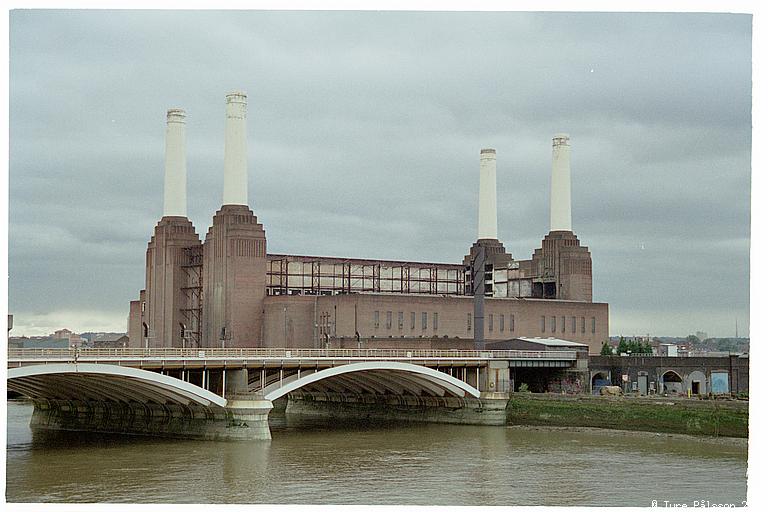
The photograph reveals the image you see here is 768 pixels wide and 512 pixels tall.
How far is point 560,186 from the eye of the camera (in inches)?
3410

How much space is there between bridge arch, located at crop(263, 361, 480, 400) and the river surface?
2.63 meters

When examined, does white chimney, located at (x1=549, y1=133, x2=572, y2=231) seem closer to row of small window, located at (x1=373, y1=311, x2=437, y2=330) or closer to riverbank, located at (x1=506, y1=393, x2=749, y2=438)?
row of small window, located at (x1=373, y1=311, x2=437, y2=330)

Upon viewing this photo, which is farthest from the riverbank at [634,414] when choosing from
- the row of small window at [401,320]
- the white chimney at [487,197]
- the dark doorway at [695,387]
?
the white chimney at [487,197]

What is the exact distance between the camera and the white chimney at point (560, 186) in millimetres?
86000

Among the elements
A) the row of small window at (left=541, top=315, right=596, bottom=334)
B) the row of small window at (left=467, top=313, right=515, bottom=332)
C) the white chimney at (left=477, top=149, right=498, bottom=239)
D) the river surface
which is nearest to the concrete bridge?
the river surface

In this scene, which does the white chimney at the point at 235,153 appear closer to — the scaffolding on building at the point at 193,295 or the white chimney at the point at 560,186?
the scaffolding on building at the point at 193,295

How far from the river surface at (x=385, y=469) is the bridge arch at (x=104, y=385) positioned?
1812 millimetres

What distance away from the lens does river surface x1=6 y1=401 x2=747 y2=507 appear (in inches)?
1436

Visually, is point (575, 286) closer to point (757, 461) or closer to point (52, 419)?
point (52, 419)

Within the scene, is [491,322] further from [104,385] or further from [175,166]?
[104,385]

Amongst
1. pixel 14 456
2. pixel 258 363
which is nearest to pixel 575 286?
pixel 258 363

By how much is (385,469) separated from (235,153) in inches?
1418

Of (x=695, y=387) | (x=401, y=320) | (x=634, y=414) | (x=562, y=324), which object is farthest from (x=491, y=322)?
(x=634, y=414)

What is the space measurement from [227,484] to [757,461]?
1653 centimetres
